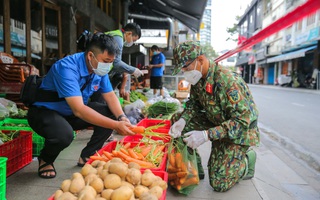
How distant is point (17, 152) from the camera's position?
2887 mm

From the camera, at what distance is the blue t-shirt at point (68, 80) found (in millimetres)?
2488

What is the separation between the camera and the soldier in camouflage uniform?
249 centimetres

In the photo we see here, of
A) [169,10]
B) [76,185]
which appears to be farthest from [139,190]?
[169,10]

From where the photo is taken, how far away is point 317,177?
3717mm

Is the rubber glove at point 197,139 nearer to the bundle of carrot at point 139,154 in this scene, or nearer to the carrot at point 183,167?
the carrot at point 183,167

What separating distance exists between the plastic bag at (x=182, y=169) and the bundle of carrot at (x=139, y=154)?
0.43ft

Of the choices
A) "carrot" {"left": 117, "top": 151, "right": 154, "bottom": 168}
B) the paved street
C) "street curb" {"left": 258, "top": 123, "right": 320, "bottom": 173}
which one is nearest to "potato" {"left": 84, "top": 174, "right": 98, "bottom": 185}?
"carrot" {"left": 117, "top": 151, "right": 154, "bottom": 168}

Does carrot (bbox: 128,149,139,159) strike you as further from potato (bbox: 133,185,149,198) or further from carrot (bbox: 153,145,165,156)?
potato (bbox: 133,185,149,198)

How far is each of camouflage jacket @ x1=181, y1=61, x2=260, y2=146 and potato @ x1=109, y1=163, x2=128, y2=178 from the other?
3.07 ft

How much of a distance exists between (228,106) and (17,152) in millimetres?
2188

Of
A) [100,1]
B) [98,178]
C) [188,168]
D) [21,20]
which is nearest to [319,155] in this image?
[188,168]

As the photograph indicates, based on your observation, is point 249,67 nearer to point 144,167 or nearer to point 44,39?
point 44,39

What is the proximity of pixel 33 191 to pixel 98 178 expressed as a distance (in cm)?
101

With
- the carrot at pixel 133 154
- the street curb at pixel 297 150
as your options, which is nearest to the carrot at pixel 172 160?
the carrot at pixel 133 154
